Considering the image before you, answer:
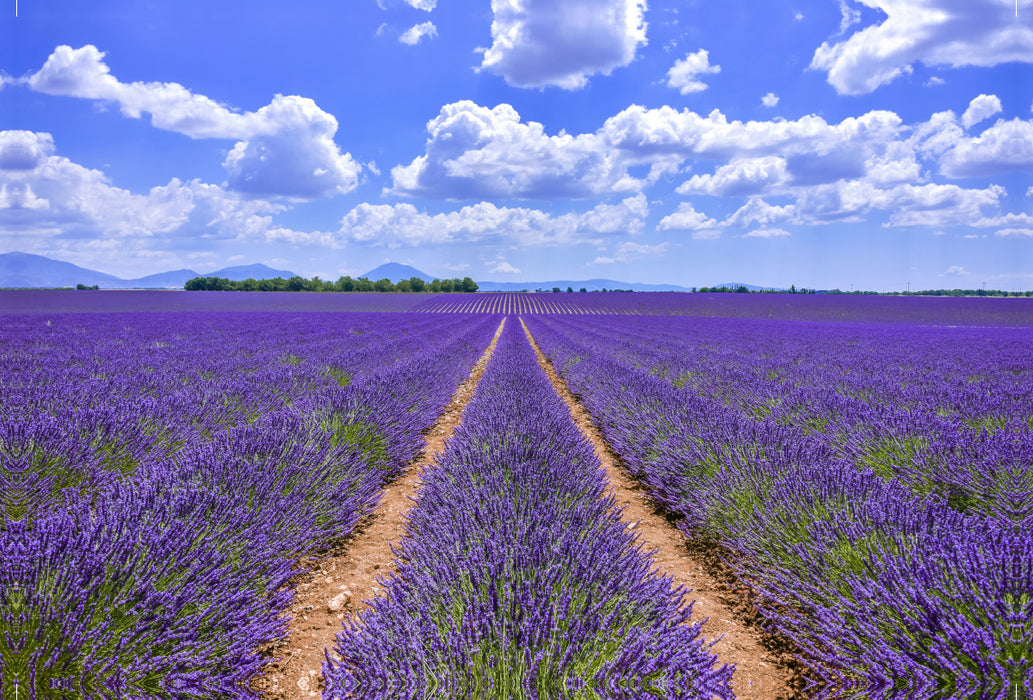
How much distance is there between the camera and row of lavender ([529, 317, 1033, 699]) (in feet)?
4.85

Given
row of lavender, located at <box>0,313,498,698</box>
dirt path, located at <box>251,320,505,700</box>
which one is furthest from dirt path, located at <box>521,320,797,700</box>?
row of lavender, located at <box>0,313,498,698</box>

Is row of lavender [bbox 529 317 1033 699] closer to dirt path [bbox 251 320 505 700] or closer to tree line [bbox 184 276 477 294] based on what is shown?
dirt path [bbox 251 320 505 700]

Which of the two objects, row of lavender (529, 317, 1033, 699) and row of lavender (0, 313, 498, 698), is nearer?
row of lavender (0, 313, 498, 698)

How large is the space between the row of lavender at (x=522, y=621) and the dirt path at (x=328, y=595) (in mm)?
203

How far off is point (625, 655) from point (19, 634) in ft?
5.58

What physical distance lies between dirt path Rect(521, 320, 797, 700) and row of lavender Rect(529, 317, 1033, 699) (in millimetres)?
121

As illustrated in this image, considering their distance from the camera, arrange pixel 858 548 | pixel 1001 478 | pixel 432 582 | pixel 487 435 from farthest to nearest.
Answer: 1. pixel 487 435
2. pixel 1001 478
3. pixel 858 548
4. pixel 432 582

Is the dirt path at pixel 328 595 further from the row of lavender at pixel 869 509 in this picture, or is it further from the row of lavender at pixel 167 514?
the row of lavender at pixel 869 509

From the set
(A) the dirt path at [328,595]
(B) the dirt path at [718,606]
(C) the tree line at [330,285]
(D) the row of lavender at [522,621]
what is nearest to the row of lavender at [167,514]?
(A) the dirt path at [328,595]

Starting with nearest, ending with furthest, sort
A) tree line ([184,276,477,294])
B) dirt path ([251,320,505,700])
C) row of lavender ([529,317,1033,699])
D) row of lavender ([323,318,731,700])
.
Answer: row of lavender ([323,318,731,700]) → row of lavender ([529,317,1033,699]) → dirt path ([251,320,505,700]) → tree line ([184,276,477,294])

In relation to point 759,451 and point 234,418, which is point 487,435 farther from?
point 234,418

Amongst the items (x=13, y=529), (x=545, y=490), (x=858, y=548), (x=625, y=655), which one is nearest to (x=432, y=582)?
(x=625, y=655)

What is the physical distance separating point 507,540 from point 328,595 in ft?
3.75

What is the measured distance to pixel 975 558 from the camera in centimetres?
168
